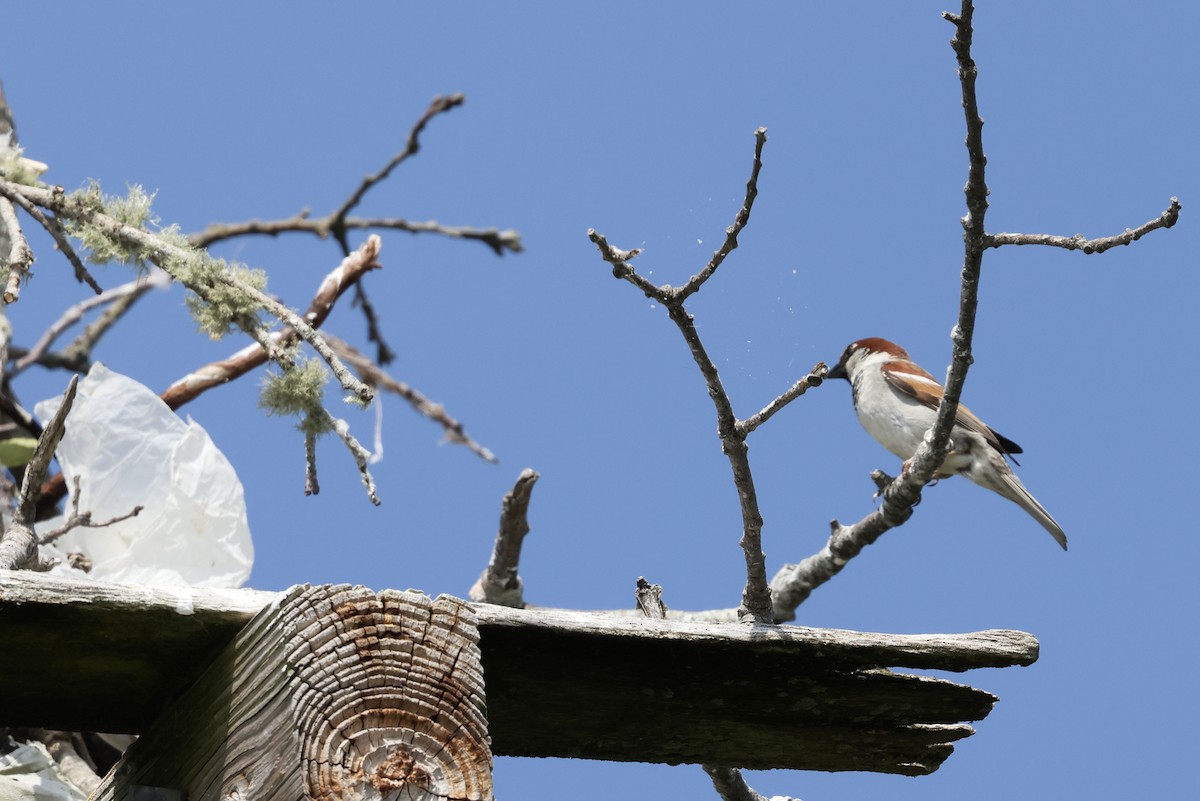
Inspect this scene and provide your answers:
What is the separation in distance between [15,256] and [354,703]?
177 cm

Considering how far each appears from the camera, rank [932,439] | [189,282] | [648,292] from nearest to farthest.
A: [648,292]
[189,282]
[932,439]

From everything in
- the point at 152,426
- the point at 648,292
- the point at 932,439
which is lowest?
the point at 648,292

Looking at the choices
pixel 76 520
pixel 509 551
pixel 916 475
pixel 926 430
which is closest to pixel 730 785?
pixel 509 551

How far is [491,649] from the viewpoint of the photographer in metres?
2.01

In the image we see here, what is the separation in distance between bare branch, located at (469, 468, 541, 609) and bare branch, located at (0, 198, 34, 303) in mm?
1446

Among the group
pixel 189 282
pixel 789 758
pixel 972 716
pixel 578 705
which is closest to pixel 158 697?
pixel 578 705

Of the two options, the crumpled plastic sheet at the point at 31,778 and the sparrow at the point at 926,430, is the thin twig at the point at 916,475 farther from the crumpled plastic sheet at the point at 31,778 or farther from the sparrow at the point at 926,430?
the sparrow at the point at 926,430

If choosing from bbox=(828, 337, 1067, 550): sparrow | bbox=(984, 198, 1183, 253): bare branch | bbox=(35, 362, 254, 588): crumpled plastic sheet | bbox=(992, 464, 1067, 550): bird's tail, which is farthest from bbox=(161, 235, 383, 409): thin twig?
bbox=(992, 464, 1067, 550): bird's tail

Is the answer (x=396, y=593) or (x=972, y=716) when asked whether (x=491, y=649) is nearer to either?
(x=396, y=593)

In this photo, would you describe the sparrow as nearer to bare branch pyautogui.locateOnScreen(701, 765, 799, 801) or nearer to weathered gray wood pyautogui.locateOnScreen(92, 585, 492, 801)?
bare branch pyautogui.locateOnScreen(701, 765, 799, 801)

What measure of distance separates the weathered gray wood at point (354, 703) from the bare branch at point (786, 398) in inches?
40.8

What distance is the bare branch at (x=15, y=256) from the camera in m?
2.90

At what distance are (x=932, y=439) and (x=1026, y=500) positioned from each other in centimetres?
351

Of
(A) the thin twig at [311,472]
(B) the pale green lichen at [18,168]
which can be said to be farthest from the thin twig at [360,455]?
(B) the pale green lichen at [18,168]
